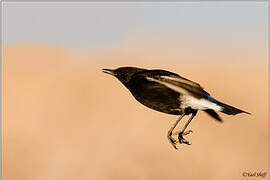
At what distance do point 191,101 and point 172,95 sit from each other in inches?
10.5

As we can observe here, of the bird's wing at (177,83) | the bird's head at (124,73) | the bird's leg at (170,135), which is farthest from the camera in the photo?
the bird's head at (124,73)

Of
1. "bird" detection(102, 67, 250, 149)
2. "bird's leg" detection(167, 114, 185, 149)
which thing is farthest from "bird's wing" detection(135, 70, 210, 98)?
"bird's leg" detection(167, 114, 185, 149)

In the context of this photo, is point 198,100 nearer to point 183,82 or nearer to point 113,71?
point 183,82

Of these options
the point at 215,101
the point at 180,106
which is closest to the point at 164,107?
the point at 180,106

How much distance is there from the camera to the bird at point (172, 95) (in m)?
6.32

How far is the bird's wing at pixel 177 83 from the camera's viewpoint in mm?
6305

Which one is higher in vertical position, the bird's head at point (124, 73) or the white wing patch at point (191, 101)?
the bird's head at point (124, 73)

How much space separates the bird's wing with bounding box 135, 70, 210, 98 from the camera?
6.30 meters

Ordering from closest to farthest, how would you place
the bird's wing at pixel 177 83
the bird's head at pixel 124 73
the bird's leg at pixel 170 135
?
the bird's wing at pixel 177 83 < the bird's leg at pixel 170 135 < the bird's head at pixel 124 73

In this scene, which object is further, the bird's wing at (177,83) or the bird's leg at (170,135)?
the bird's leg at (170,135)

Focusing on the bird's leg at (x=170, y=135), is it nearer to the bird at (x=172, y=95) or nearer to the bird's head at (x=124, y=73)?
the bird at (x=172, y=95)

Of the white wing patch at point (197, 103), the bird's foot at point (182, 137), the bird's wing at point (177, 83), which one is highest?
the bird's wing at point (177, 83)

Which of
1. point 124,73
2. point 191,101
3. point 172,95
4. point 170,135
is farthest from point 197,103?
point 124,73

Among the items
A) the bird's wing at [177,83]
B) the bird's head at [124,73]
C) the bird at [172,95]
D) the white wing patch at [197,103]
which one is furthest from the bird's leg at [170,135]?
the bird's head at [124,73]
